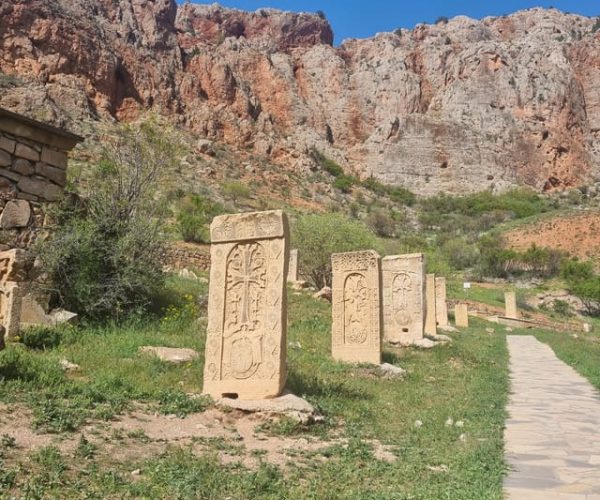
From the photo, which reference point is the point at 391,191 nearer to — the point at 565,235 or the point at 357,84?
the point at 357,84

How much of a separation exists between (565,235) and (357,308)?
54238 millimetres

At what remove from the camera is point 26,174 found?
9.23m

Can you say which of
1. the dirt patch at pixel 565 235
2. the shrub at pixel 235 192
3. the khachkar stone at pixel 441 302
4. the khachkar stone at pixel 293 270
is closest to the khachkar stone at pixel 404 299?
the khachkar stone at pixel 293 270

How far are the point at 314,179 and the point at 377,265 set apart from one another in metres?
56.1

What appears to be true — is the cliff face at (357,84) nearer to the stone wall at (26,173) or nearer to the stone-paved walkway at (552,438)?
the stone wall at (26,173)

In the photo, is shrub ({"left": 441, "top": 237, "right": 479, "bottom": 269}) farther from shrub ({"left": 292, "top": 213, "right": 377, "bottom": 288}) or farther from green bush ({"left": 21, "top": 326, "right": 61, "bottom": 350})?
green bush ({"left": 21, "top": 326, "right": 61, "bottom": 350})

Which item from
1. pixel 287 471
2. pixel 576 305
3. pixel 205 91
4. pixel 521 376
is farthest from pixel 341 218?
pixel 205 91

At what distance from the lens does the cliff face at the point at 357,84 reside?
6091cm

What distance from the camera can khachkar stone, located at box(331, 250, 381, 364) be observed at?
10.1 meters

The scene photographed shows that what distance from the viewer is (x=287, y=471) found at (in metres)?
4.00

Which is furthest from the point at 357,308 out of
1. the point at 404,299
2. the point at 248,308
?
the point at 248,308

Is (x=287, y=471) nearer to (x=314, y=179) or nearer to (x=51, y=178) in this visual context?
(x=51, y=178)

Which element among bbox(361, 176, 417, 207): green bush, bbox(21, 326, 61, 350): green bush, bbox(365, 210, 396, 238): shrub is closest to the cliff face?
bbox(361, 176, 417, 207): green bush

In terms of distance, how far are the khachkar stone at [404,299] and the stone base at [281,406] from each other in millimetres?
8202
